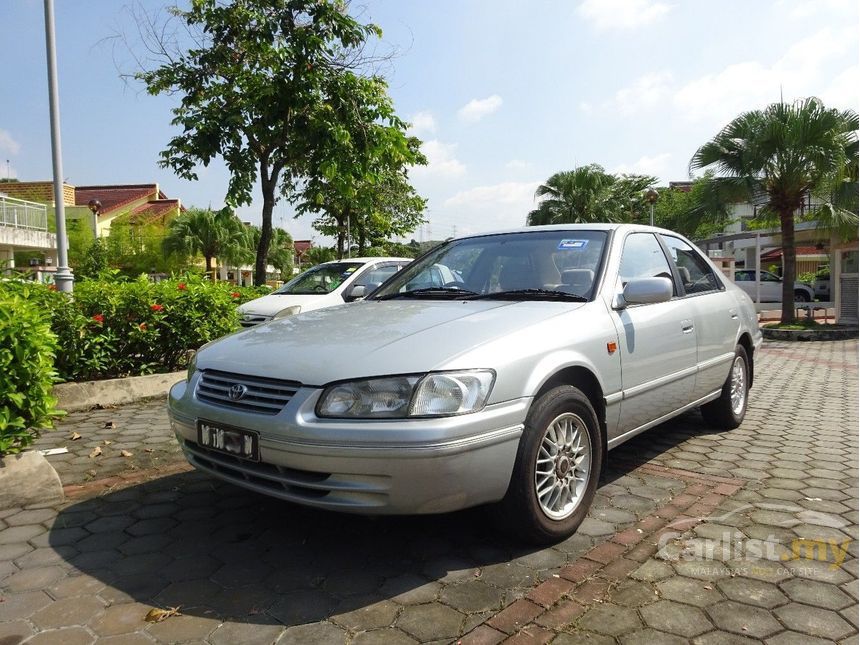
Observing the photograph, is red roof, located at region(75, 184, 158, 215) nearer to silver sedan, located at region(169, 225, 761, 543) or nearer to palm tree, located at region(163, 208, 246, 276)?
palm tree, located at region(163, 208, 246, 276)

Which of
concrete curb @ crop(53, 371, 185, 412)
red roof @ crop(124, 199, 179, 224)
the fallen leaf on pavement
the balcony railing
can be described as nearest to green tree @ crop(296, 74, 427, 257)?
concrete curb @ crop(53, 371, 185, 412)

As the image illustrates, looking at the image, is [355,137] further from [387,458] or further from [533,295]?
[387,458]

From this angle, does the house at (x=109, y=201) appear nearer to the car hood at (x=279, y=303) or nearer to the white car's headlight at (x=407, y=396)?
the car hood at (x=279, y=303)

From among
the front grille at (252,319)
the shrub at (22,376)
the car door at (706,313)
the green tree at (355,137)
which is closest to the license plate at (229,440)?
the shrub at (22,376)

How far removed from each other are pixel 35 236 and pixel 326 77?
76.5 ft

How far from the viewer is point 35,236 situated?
27703 millimetres

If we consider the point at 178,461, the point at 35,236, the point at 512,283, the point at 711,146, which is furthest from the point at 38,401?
the point at 35,236

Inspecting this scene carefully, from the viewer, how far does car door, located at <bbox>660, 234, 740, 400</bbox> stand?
444 cm

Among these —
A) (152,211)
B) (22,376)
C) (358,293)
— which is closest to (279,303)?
(358,293)

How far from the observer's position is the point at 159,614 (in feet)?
8.14

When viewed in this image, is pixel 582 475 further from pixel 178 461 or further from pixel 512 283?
pixel 178 461

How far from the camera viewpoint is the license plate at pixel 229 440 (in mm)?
2787

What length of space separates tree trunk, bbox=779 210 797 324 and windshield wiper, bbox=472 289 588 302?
13858 millimetres

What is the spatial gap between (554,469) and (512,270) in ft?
4.33
